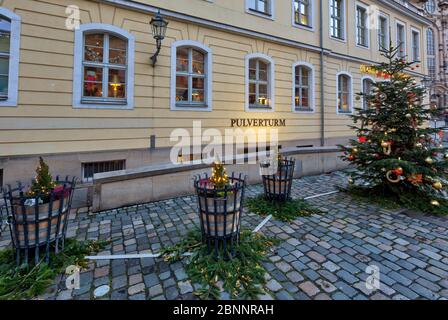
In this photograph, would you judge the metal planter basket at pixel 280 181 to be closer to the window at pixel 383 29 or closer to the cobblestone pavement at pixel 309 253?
the cobblestone pavement at pixel 309 253

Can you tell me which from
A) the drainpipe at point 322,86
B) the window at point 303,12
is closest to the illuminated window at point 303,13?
the window at point 303,12

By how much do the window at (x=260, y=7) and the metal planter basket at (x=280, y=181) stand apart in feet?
23.4

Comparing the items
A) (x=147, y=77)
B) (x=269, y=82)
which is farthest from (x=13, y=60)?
(x=269, y=82)

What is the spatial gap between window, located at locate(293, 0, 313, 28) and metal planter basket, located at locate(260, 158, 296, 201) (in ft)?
28.2

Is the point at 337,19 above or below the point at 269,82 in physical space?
above

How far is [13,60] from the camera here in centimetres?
593

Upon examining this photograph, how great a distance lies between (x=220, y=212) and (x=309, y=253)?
56.8 inches

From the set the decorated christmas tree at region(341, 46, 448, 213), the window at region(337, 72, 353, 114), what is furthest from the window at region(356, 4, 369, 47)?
the decorated christmas tree at region(341, 46, 448, 213)

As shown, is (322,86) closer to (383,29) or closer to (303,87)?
(303,87)

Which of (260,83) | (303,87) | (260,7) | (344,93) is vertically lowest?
(260,83)

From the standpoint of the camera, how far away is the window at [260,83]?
9922mm

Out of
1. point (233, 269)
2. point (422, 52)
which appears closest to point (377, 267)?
point (233, 269)

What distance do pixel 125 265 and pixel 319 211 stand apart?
381 centimetres

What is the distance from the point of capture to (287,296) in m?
2.66
